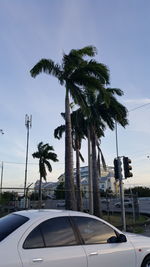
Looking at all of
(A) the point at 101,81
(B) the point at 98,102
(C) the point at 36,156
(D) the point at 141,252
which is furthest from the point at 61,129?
(D) the point at 141,252

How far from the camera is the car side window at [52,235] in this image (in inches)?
176

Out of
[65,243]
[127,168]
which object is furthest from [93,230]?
[127,168]

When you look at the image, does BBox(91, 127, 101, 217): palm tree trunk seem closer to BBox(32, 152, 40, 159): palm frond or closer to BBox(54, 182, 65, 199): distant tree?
BBox(54, 182, 65, 199): distant tree

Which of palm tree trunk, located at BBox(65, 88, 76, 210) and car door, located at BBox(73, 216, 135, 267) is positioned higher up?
palm tree trunk, located at BBox(65, 88, 76, 210)

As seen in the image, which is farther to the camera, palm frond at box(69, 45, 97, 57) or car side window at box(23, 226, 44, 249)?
palm frond at box(69, 45, 97, 57)

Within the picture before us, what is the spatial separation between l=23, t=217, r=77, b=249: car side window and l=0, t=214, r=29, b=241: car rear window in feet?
0.83

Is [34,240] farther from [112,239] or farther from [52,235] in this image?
[112,239]

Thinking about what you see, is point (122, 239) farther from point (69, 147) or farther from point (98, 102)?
point (98, 102)

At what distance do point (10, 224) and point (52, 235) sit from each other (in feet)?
2.10

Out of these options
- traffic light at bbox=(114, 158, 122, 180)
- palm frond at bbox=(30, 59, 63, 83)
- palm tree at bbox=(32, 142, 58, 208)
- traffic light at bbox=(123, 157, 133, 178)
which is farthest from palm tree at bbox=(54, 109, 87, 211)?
palm tree at bbox=(32, 142, 58, 208)

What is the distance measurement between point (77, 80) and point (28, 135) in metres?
29.3

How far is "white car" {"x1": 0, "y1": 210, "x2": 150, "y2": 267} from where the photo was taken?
427 cm

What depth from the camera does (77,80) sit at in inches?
777

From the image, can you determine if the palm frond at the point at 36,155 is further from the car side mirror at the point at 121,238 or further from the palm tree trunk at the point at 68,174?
the car side mirror at the point at 121,238
